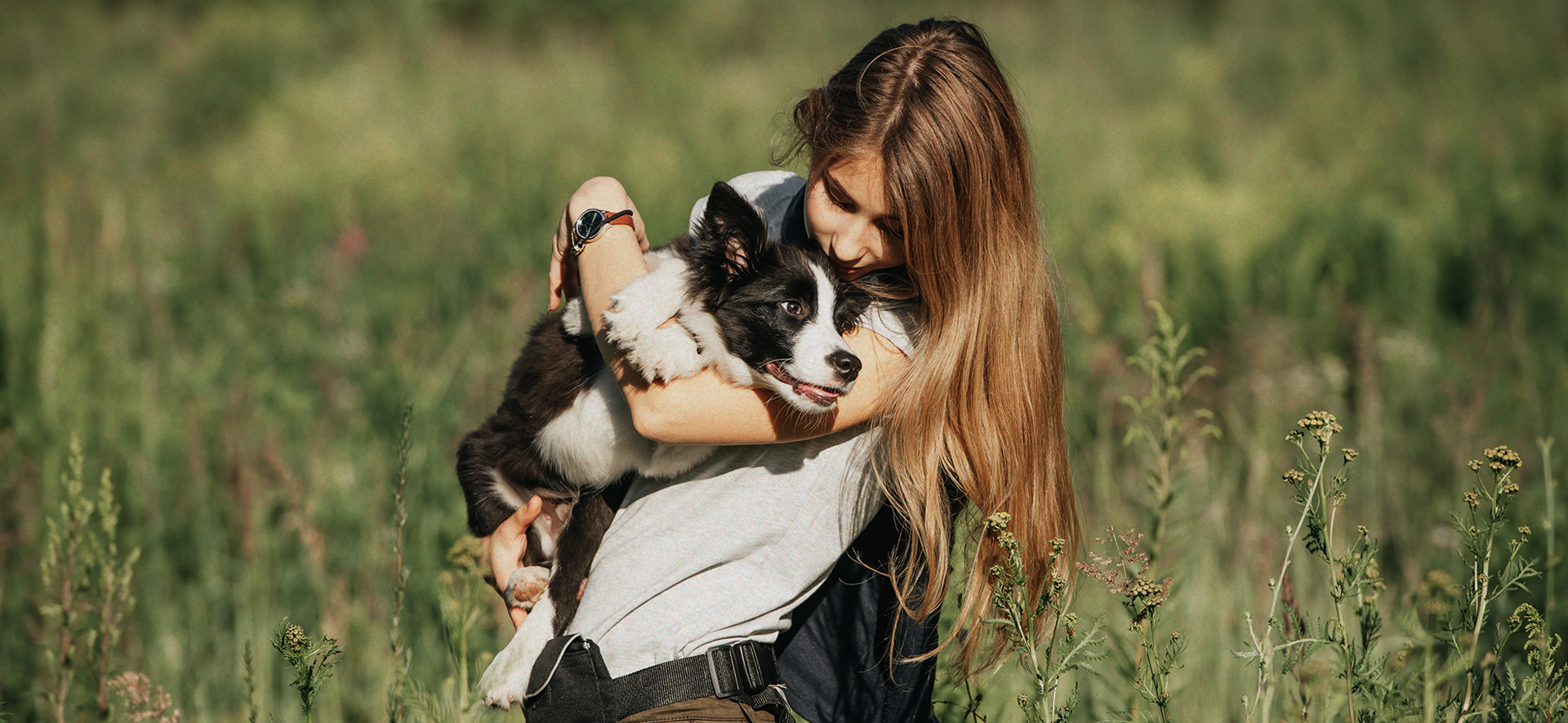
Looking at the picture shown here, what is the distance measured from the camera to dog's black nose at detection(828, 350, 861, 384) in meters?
1.89

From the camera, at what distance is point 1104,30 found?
12.2m

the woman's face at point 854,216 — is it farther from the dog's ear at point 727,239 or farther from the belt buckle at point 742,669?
the belt buckle at point 742,669

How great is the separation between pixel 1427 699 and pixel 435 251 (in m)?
5.49

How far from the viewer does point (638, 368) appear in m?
1.93

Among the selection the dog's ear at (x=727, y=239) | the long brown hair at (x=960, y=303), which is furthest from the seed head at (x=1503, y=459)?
the dog's ear at (x=727, y=239)

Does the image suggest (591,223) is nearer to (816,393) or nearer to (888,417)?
(816,393)

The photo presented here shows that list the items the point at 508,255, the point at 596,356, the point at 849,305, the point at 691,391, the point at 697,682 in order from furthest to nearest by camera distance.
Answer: the point at 508,255 → the point at 596,356 → the point at 849,305 → the point at 691,391 → the point at 697,682

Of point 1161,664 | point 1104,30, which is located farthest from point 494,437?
point 1104,30

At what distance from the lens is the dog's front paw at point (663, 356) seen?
6.32ft

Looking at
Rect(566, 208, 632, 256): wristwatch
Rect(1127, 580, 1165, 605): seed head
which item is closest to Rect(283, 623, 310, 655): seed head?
Rect(566, 208, 632, 256): wristwatch

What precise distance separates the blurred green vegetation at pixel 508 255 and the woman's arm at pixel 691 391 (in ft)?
1.88

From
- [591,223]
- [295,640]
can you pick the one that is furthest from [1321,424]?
[295,640]

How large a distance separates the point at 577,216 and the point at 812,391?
594 millimetres

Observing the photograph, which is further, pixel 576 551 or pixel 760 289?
pixel 576 551
